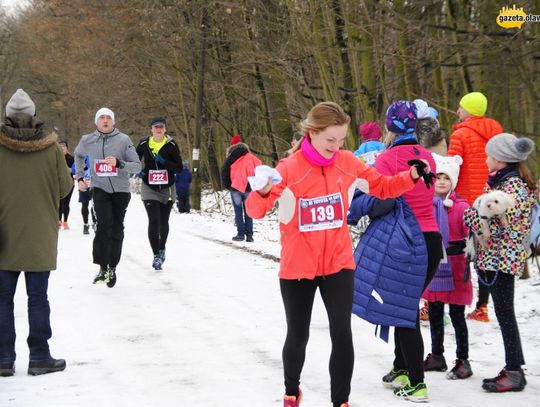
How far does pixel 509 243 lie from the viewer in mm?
5586

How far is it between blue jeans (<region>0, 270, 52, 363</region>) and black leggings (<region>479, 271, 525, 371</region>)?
337 centimetres

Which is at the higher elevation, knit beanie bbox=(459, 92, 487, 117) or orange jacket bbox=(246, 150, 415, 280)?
knit beanie bbox=(459, 92, 487, 117)

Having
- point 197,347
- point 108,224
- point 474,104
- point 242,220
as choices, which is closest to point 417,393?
point 197,347

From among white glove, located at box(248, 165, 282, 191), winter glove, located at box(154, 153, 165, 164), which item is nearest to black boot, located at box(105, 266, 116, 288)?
winter glove, located at box(154, 153, 165, 164)

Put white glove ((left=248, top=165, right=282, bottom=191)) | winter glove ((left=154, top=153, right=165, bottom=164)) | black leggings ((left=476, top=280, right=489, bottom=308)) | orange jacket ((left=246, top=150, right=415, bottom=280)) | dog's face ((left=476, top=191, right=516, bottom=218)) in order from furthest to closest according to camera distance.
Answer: winter glove ((left=154, top=153, right=165, bottom=164))
black leggings ((left=476, top=280, right=489, bottom=308))
dog's face ((left=476, top=191, right=516, bottom=218))
orange jacket ((left=246, top=150, right=415, bottom=280))
white glove ((left=248, top=165, right=282, bottom=191))

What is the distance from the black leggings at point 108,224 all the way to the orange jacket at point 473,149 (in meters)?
4.11

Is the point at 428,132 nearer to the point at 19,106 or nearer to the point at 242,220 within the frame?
the point at 19,106

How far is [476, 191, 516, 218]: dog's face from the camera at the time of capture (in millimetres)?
5414

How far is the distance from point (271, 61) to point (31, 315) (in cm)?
1267

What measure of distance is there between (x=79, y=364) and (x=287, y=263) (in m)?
2.50

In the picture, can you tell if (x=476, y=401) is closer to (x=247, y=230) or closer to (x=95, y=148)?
(x=95, y=148)

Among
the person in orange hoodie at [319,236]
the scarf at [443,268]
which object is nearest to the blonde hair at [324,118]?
the person in orange hoodie at [319,236]

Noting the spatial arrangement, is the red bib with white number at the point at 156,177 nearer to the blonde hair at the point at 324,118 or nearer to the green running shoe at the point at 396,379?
the green running shoe at the point at 396,379

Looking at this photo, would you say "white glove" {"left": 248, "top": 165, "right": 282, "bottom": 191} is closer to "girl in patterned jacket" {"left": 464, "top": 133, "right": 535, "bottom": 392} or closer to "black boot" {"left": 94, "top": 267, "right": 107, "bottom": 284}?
"girl in patterned jacket" {"left": 464, "top": 133, "right": 535, "bottom": 392}
